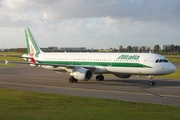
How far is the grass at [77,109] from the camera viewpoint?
13.6 m

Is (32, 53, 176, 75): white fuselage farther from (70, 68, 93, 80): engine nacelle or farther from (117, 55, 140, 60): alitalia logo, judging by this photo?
(70, 68, 93, 80): engine nacelle

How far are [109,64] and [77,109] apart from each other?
1588 centimetres

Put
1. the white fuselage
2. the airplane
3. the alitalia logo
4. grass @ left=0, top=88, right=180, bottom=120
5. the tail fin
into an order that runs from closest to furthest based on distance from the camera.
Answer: grass @ left=0, top=88, right=180, bottom=120, the white fuselage, the airplane, the alitalia logo, the tail fin

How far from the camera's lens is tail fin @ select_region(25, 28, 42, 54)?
130 ft

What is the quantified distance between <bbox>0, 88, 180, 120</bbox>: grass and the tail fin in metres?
20.2

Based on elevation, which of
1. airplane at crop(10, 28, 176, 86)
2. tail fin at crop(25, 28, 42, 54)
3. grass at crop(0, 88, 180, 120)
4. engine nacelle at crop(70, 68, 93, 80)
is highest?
tail fin at crop(25, 28, 42, 54)

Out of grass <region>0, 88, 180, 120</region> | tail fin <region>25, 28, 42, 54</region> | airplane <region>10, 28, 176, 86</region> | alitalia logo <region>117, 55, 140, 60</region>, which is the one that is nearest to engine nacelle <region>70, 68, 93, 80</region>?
airplane <region>10, 28, 176, 86</region>

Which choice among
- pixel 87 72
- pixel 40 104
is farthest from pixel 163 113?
pixel 87 72

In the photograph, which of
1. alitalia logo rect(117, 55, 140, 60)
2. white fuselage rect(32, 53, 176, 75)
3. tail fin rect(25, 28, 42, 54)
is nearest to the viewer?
white fuselage rect(32, 53, 176, 75)

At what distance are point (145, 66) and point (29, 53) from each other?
17.7 m

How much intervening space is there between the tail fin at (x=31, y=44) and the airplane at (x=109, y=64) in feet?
6.54

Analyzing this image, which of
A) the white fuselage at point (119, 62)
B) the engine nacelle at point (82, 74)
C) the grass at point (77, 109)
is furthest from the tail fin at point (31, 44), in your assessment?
the grass at point (77, 109)

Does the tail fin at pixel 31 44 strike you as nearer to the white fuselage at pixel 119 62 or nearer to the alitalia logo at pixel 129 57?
the white fuselage at pixel 119 62

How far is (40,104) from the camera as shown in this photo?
17188mm
